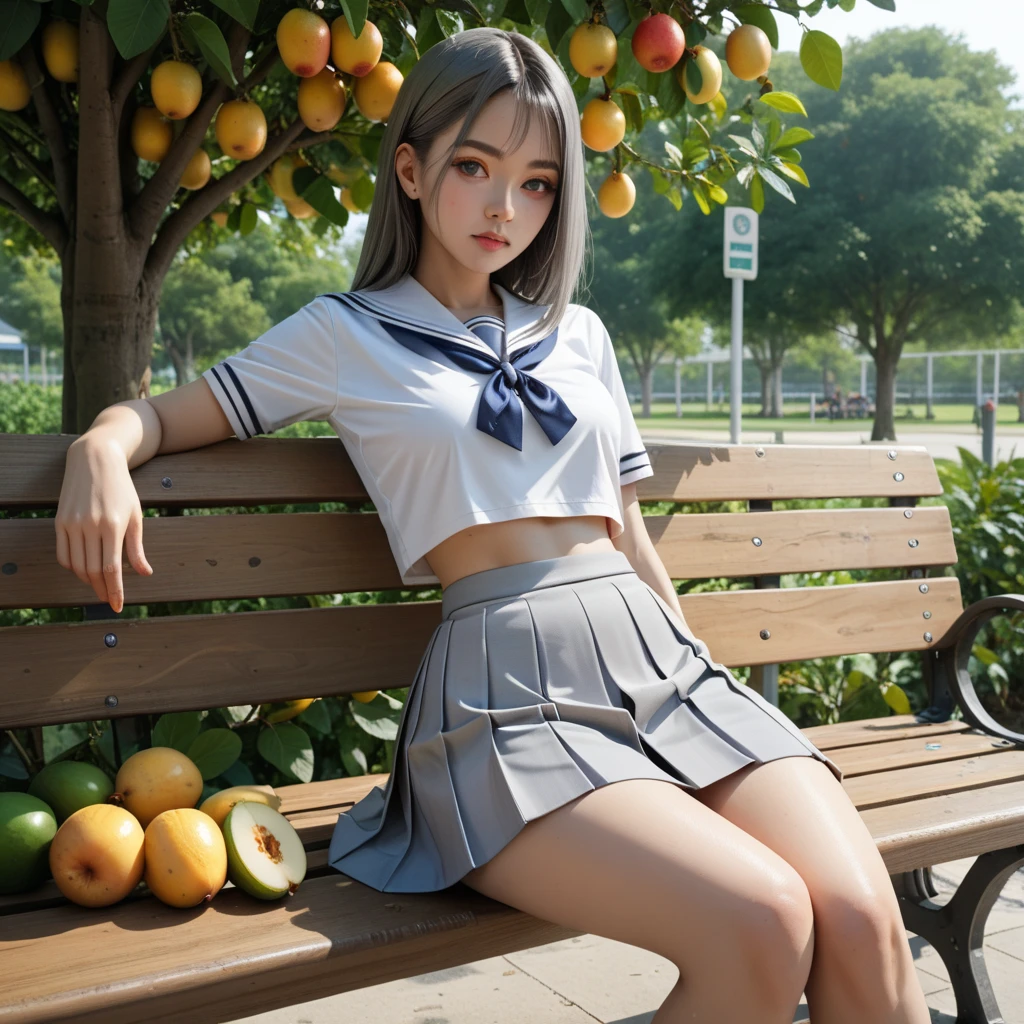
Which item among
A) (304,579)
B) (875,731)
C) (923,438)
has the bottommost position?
(923,438)

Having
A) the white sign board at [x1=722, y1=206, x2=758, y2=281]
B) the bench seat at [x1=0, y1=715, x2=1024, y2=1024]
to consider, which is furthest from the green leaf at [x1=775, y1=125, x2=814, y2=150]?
the white sign board at [x1=722, y1=206, x2=758, y2=281]

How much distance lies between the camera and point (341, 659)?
100.0 inches

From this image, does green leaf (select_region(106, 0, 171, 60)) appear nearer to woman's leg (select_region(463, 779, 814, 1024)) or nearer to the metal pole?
woman's leg (select_region(463, 779, 814, 1024))

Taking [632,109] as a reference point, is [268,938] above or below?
below

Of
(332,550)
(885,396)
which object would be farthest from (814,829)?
(885,396)

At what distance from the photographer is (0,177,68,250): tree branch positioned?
293 centimetres

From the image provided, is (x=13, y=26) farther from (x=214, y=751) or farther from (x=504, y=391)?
(x=214, y=751)

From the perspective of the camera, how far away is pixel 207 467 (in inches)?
93.0

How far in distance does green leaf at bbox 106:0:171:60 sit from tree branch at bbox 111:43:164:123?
0.49 m

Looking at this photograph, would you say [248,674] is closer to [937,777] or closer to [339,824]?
[339,824]

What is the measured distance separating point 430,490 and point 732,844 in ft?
2.69

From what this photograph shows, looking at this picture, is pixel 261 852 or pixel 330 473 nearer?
pixel 261 852

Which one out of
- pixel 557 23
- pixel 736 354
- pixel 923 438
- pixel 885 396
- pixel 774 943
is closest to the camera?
pixel 774 943

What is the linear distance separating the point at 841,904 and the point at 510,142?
1.43 metres
